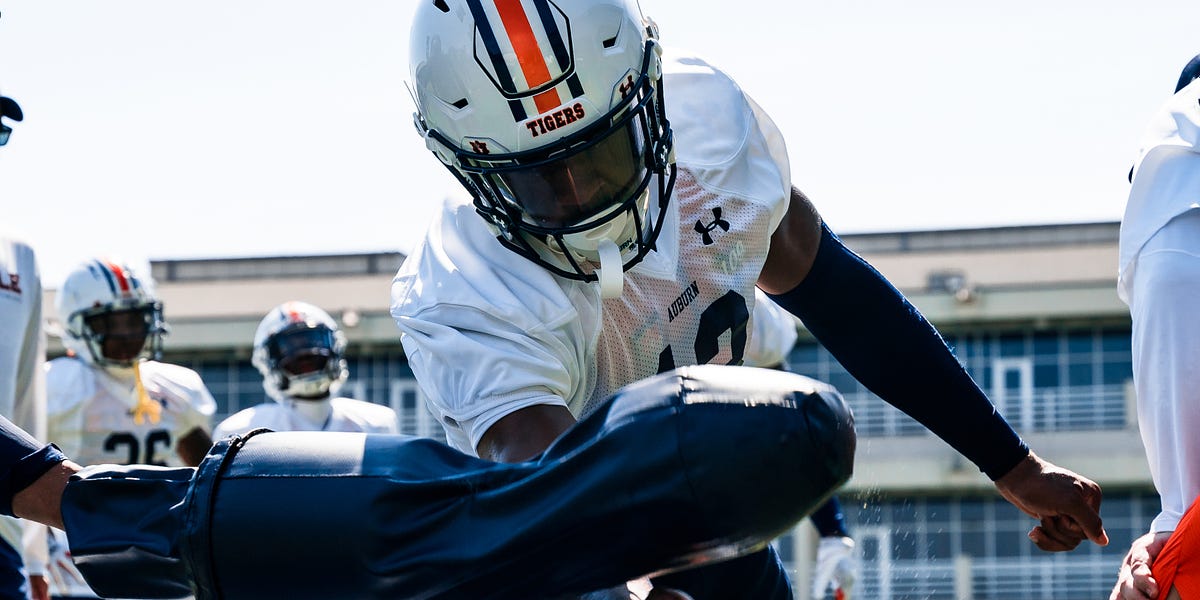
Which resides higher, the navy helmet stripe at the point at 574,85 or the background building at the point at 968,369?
the navy helmet stripe at the point at 574,85

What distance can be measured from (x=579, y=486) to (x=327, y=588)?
0.24 metres

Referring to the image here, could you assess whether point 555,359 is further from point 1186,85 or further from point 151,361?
point 151,361

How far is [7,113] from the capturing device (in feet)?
11.0

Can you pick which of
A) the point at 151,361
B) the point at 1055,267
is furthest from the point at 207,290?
the point at 151,361

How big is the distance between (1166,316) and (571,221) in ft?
3.67

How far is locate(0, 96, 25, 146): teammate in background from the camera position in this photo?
10.9ft

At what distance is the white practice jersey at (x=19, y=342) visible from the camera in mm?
4473

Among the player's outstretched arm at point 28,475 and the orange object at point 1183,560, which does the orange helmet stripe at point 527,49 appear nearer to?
the player's outstretched arm at point 28,475

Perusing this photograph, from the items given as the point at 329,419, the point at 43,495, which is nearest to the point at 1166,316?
the point at 43,495

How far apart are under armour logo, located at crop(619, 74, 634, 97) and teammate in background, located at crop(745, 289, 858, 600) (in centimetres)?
443

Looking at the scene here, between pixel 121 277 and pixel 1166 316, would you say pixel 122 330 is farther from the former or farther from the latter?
pixel 1166 316

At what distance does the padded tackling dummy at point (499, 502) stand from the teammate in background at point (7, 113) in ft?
6.83

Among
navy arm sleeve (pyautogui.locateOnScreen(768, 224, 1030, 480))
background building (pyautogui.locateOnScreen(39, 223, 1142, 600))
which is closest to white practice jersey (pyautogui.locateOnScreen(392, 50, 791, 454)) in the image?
navy arm sleeve (pyautogui.locateOnScreen(768, 224, 1030, 480))

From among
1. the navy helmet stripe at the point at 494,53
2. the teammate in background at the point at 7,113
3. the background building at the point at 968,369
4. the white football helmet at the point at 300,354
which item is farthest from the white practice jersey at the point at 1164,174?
the background building at the point at 968,369
